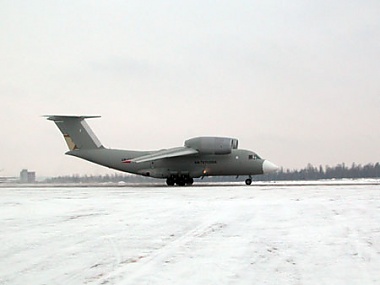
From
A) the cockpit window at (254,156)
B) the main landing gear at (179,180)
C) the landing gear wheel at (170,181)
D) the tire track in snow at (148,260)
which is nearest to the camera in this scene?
the tire track in snow at (148,260)

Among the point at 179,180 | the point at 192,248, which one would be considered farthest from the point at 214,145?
the point at 192,248

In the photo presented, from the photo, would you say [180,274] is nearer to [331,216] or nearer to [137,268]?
[137,268]

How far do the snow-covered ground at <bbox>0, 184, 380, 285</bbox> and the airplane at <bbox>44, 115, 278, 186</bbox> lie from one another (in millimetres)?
22659

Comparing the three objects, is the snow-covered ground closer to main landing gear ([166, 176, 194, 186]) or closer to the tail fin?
main landing gear ([166, 176, 194, 186])

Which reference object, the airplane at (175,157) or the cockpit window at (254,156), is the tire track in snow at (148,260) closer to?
the airplane at (175,157)

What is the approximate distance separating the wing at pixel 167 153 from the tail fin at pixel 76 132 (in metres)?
4.69

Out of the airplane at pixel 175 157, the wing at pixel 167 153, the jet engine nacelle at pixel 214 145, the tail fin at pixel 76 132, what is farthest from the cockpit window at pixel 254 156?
the tail fin at pixel 76 132

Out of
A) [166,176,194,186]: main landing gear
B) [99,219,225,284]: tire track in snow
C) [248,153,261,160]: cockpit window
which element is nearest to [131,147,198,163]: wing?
[166,176,194,186]: main landing gear

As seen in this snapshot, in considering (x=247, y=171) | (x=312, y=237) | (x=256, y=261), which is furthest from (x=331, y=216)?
(x=247, y=171)

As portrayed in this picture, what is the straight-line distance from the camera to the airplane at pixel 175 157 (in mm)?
36656

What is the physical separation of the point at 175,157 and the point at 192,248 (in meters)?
29.7

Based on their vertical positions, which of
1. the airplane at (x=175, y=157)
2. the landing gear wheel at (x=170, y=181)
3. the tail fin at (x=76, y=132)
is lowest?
the landing gear wheel at (x=170, y=181)

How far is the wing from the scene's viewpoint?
3641 cm

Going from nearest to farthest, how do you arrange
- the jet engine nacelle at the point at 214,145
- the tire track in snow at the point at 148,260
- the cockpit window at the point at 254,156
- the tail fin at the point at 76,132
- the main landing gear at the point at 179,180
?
the tire track in snow at the point at 148,260 < the jet engine nacelle at the point at 214,145 < the cockpit window at the point at 254,156 < the main landing gear at the point at 179,180 < the tail fin at the point at 76,132
